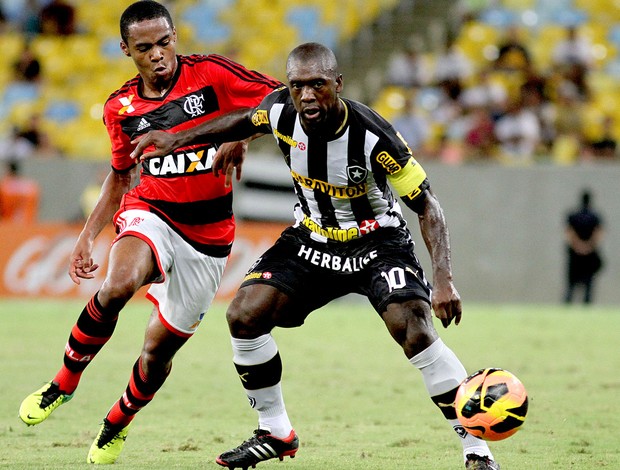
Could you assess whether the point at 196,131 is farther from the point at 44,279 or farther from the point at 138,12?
the point at 44,279

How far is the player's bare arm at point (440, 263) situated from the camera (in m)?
5.53

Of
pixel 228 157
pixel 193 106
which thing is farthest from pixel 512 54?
pixel 228 157

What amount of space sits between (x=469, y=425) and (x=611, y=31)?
16.2 m

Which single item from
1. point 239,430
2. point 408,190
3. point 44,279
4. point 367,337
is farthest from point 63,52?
point 408,190

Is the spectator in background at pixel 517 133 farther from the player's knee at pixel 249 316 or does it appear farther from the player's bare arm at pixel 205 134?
the player's knee at pixel 249 316

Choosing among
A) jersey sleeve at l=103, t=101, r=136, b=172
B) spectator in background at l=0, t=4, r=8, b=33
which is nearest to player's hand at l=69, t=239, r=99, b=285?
jersey sleeve at l=103, t=101, r=136, b=172

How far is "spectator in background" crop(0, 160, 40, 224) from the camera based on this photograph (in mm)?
17297

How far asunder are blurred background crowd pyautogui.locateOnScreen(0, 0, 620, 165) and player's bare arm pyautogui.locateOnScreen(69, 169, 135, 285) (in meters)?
11.1

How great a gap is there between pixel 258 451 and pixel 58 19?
16.5m

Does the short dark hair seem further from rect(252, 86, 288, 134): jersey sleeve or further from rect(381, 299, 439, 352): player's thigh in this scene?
rect(381, 299, 439, 352): player's thigh

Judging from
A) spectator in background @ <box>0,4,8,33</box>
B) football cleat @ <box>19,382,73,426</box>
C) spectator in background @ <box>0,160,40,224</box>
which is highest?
spectator in background @ <box>0,4,8,33</box>

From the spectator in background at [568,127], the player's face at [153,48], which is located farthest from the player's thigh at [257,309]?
the spectator in background at [568,127]

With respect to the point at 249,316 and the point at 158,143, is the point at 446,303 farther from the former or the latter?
the point at 158,143

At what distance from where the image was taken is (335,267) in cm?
619
